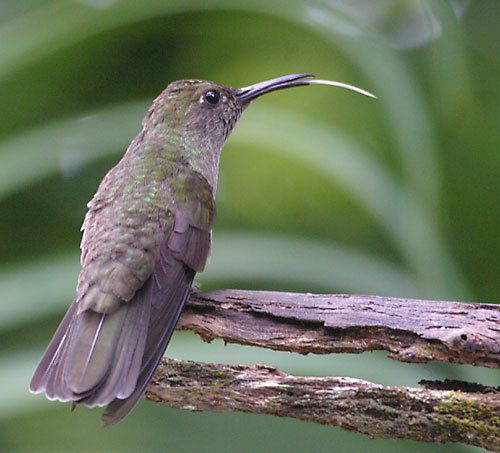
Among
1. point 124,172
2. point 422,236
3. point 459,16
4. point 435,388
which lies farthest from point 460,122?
point 435,388

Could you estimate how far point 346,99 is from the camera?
521 cm

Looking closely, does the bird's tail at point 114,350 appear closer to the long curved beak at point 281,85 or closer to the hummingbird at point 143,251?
the hummingbird at point 143,251

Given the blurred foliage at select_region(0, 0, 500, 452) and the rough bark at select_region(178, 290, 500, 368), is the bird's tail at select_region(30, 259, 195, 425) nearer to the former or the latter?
the rough bark at select_region(178, 290, 500, 368)

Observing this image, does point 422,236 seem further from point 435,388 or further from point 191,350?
point 435,388

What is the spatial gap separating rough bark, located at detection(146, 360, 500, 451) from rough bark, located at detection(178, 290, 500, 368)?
0.12m

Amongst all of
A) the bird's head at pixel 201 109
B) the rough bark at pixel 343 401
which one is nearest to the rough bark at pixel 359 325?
the rough bark at pixel 343 401

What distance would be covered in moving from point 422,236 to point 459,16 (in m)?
1.61

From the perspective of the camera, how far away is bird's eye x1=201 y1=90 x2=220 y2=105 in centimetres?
442

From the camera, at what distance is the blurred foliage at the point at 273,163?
4.15 meters

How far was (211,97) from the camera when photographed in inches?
174

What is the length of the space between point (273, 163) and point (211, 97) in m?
0.72

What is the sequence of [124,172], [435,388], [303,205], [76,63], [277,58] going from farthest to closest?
1. [277,58]
2. [76,63]
3. [303,205]
4. [124,172]
5. [435,388]

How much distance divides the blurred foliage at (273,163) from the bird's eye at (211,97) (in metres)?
0.40

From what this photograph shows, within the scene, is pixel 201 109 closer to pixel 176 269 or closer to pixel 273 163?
pixel 273 163
